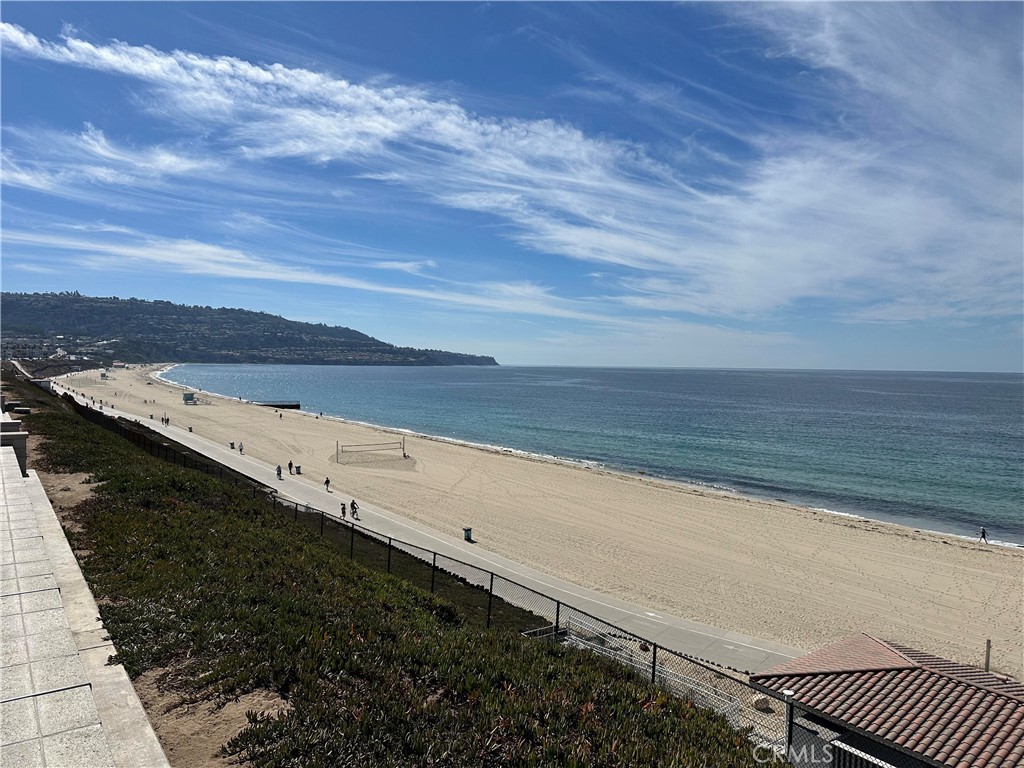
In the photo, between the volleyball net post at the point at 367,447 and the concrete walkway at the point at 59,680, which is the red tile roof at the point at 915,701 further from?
the volleyball net post at the point at 367,447

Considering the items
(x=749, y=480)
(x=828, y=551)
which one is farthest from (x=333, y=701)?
(x=749, y=480)

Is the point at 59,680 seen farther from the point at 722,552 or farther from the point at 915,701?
Answer: the point at 722,552

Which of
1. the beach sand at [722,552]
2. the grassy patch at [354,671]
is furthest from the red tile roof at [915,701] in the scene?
the beach sand at [722,552]

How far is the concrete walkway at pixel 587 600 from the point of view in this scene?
16.2 meters

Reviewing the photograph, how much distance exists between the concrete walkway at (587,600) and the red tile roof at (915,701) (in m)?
6.17

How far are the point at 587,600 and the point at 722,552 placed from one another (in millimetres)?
10661

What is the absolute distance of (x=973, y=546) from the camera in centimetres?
3045

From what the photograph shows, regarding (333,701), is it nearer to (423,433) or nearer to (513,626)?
(513,626)

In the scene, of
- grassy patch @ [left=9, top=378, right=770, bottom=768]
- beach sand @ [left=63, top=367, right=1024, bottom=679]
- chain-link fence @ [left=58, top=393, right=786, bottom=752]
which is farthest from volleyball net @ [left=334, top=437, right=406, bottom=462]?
grassy patch @ [left=9, top=378, right=770, bottom=768]

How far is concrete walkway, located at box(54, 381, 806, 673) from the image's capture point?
53.3ft

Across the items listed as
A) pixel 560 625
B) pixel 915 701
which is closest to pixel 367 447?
pixel 560 625

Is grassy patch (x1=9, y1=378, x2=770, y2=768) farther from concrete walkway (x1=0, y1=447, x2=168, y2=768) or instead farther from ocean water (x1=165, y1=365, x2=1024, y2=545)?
ocean water (x1=165, y1=365, x2=1024, y2=545)

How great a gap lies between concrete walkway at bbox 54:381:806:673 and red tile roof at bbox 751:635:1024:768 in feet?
20.2

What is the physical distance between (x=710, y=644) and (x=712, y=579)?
741cm
